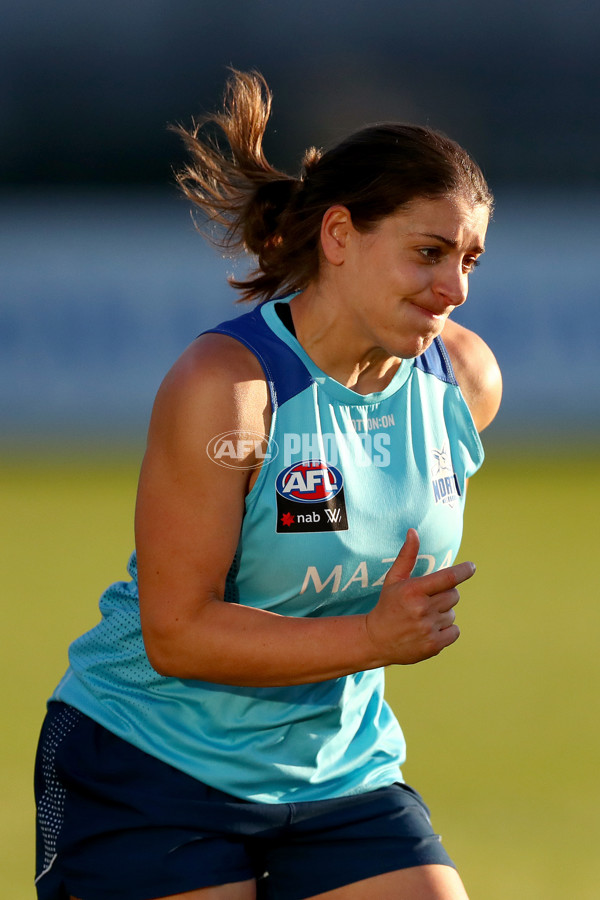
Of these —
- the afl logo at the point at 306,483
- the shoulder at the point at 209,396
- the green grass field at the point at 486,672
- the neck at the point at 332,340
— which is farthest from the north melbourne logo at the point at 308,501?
the green grass field at the point at 486,672

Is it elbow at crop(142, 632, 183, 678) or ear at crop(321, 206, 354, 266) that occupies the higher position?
ear at crop(321, 206, 354, 266)

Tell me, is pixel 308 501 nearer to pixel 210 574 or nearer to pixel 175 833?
pixel 210 574

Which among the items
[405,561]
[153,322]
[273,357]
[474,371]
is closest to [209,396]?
[273,357]

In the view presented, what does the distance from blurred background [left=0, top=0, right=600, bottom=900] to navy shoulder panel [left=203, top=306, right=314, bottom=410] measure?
2.02 metres

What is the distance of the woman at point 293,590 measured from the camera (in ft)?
8.02

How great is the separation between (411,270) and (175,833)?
47.7 inches

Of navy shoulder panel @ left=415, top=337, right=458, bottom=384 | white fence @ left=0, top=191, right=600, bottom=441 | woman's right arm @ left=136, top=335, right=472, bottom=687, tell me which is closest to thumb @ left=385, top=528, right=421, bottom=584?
woman's right arm @ left=136, top=335, right=472, bottom=687

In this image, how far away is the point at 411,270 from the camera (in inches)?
102

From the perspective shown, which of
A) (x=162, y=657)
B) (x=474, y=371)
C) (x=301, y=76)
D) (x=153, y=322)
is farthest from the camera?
(x=301, y=76)

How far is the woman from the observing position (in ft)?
8.02

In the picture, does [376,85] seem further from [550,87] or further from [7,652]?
[7,652]

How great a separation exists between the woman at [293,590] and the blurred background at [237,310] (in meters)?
1.44

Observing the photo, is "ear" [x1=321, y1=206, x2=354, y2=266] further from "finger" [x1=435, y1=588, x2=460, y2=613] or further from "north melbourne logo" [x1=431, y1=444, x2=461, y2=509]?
"finger" [x1=435, y1=588, x2=460, y2=613]

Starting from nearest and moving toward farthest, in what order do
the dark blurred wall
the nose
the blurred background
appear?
the nose
the blurred background
the dark blurred wall
